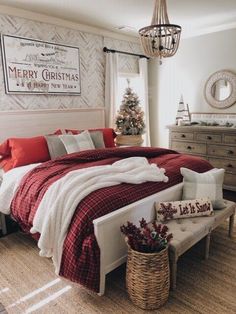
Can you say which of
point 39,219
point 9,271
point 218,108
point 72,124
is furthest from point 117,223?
point 218,108

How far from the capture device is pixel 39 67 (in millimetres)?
3633

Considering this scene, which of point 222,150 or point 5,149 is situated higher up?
point 5,149

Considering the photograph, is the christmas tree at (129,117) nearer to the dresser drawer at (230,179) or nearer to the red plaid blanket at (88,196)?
the red plaid blanket at (88,196)

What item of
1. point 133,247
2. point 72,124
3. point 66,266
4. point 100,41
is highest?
point 100,41

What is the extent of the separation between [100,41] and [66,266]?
3678mm

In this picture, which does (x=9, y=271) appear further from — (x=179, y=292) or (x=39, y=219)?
(x=179, y=292)

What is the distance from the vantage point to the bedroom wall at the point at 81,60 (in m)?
3.41

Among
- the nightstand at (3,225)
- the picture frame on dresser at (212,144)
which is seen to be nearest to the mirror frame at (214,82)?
the picture frame on dresser at (212,144)

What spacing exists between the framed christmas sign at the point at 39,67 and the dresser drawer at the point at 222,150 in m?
2.25

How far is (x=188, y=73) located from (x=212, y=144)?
58.3 inches

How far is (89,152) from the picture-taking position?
115 inches

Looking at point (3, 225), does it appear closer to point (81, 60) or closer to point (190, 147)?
point (81, 60)

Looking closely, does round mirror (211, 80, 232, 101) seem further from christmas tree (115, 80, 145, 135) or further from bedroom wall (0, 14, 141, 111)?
bedroom wall (0, 14, 141, 111)

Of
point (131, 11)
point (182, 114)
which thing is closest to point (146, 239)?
point (131, 11)
